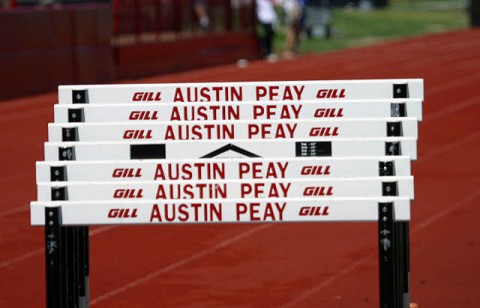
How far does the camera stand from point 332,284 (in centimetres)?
817

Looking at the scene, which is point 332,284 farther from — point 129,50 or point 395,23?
point 395,23

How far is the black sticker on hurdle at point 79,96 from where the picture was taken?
19.3 ft

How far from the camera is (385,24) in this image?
48.0m

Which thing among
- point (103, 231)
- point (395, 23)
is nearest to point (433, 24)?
point (395, 23)

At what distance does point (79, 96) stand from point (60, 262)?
755mm

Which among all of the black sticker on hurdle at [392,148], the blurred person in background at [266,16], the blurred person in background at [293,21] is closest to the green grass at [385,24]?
the blurred person in background at [293,21]

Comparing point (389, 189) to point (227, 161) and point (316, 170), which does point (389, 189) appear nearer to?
point (316, 170)

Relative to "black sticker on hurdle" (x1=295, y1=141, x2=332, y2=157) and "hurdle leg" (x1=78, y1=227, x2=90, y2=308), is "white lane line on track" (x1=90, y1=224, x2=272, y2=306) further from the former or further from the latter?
"black sticker on hurdle" (x1=295, y1=141, x2=332, y2=157)

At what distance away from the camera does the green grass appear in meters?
38.7

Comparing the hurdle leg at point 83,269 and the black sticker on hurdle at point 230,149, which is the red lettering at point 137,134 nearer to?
the black sticker on hurdle at point 230,149

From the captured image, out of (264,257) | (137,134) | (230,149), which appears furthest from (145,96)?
(264,257)

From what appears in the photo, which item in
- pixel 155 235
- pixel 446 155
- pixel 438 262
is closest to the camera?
pixel 438 262

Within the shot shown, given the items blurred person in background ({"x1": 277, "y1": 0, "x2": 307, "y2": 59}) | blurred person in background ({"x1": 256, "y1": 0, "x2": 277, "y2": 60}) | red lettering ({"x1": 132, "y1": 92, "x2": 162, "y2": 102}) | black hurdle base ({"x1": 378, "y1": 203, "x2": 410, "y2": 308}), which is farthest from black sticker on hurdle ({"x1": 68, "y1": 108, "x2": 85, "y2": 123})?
blurred person in background ({"x1": 256, "y1": 0, "x2": 277, "y2": 60})

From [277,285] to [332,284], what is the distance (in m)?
0.31
